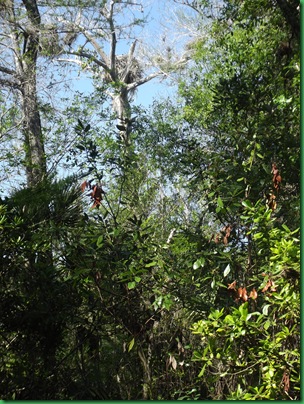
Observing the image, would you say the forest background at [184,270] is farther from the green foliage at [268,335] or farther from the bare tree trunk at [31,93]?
the bare tree trunk at [31,93]

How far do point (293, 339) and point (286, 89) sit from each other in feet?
5.19

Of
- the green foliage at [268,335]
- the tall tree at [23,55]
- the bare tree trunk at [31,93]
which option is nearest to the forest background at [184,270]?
the green foliage at [268,335]

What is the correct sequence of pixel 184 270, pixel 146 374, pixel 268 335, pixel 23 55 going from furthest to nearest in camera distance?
pixel 23 55 < pixel 146 374 < pixel 184 270 < pixel 268 335

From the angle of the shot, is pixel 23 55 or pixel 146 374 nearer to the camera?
pixel 146 374

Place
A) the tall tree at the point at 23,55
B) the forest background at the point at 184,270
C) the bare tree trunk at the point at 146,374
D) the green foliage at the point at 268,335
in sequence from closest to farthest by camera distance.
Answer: the green foliage at the point at 268,335, the forest background at the point at 184,270, the bare tree trunk at the point at 146,374, the tall tree at the point at 23,55

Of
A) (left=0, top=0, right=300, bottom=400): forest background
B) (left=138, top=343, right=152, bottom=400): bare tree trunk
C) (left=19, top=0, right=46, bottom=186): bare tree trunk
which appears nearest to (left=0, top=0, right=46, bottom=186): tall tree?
(left=19, top=0, right=46, bottom=186): bare tree trunk

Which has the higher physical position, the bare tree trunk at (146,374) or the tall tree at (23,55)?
the tall tree at (23,55)

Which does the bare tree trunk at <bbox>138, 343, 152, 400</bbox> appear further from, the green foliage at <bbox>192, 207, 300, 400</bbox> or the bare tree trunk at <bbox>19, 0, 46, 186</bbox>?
the bare tree trunk at <bbox>19, 0, 46, 186</bbox>

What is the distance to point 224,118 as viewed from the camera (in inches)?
144

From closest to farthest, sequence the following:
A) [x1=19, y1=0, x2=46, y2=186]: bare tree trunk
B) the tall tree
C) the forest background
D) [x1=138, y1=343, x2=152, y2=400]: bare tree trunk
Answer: the forest background < [x1=138, y1=343, x2=152, y2=400]: bare tree trunk < [x1=19, y1=0, x2=46, y2=186]: bare tree trunk < the tall tree

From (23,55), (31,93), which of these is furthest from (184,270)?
(23,55)

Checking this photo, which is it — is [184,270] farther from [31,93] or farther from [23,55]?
[23,55]

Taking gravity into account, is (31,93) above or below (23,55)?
below

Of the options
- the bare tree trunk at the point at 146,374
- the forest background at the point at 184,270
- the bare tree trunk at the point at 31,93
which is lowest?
the bare tree trunk at the point at 146,374
